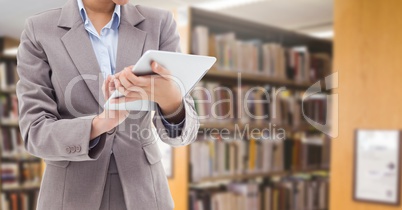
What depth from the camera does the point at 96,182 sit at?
821 millimetres

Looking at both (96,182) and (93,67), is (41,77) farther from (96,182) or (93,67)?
(96,182)

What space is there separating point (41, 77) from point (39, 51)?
6 centimetres

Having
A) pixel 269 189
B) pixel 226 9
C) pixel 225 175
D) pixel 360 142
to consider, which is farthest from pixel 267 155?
pixel 226 9

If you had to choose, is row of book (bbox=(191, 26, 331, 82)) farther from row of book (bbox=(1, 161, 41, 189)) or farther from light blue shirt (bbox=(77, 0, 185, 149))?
row of book (bbox=(1, 161, 41, 189))

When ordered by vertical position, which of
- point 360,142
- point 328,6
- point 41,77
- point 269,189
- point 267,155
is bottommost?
point 269,189

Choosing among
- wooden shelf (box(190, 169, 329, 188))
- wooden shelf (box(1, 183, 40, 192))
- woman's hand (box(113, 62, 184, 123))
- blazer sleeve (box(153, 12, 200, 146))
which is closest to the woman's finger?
woman's hand (box(113, 62, 184, 123))

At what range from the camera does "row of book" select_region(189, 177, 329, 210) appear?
8.59 feet

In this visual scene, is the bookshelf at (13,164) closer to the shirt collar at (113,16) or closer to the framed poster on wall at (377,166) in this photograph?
the framed poster on wall at (377,166)

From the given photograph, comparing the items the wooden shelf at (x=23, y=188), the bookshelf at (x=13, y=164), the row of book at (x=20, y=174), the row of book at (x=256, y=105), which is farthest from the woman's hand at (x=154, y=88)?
the wooden shelf at (x=23, y=188)

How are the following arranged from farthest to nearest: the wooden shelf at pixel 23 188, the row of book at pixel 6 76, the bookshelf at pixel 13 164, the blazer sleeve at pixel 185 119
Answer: the wooden shelf at pixel 23 188 → the bookshelf at pixel 13 164 → the row of book at pixel 6 76 → the blazer sleeve at pixel 185 119

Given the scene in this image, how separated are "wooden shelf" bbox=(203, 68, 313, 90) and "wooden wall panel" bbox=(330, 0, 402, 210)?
709 mm

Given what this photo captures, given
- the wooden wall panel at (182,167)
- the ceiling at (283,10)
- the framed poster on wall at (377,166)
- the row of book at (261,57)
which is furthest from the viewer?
the ceiling at (283,10)

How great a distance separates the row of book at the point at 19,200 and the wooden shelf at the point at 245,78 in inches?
69.9

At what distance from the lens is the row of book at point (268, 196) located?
8.59 ft
